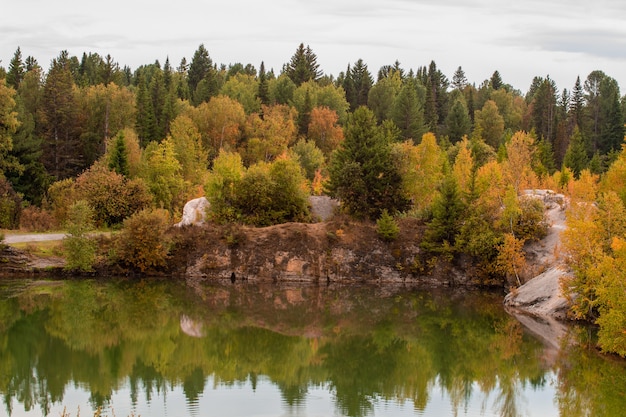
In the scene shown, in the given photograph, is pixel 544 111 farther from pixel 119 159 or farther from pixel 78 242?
pixel 78 242

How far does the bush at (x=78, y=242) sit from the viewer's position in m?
44.4

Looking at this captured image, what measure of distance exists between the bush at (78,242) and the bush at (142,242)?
6.15ft

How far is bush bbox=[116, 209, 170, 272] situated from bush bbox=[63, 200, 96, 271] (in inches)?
73.8

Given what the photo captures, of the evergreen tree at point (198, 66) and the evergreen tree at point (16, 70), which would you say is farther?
the evergreen tree at point (198, 66)

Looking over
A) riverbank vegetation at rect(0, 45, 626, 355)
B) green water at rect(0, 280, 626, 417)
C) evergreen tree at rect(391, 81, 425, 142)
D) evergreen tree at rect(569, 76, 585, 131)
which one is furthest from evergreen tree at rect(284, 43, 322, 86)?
green water at rect(0, 280, 626, 417)

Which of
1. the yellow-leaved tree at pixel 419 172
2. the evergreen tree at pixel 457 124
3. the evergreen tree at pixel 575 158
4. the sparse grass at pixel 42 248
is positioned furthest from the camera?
the evergreen tree at pixel 457 124

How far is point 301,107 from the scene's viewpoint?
94.9 m

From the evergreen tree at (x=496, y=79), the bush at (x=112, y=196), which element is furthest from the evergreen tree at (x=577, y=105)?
the bush at (x=112, y=196)

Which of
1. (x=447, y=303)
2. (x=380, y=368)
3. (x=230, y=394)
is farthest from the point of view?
(x=447, y=303)

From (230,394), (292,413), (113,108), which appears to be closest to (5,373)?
(230,394)

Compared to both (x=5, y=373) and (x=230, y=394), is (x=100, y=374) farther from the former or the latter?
(x=230, y=394)

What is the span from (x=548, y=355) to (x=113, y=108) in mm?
61236

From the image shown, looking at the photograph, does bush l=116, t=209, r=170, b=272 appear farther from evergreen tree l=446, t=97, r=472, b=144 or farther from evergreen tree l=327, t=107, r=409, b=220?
evergreen tree l=446, t=97, r=472, b=144

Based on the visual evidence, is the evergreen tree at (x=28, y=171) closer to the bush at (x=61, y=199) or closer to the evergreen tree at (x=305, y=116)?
the bush at (x=61, y=199)
